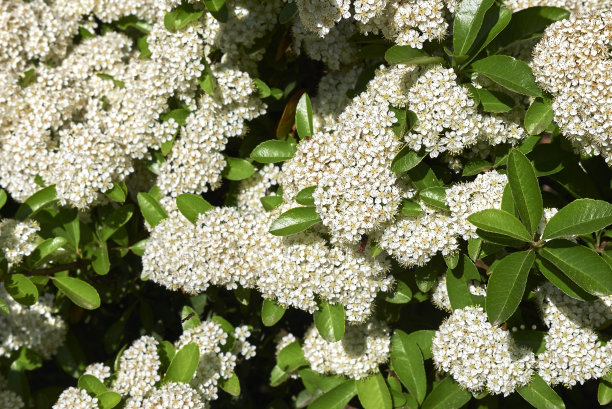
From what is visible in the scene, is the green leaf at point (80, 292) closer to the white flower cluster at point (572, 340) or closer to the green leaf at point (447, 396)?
the green leaf at point (447, 396)

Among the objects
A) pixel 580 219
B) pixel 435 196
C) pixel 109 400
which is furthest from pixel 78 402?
pixel 580 219

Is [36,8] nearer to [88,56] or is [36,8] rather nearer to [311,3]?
[88,56]

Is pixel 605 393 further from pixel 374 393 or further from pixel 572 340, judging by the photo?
pixel 374 393

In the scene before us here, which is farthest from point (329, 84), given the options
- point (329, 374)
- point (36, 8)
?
point (36, 8)

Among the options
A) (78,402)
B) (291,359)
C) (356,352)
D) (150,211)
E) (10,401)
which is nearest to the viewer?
(78,402)

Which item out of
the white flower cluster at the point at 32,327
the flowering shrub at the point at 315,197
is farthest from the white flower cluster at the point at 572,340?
the white flower cluster at the point at 32,327
